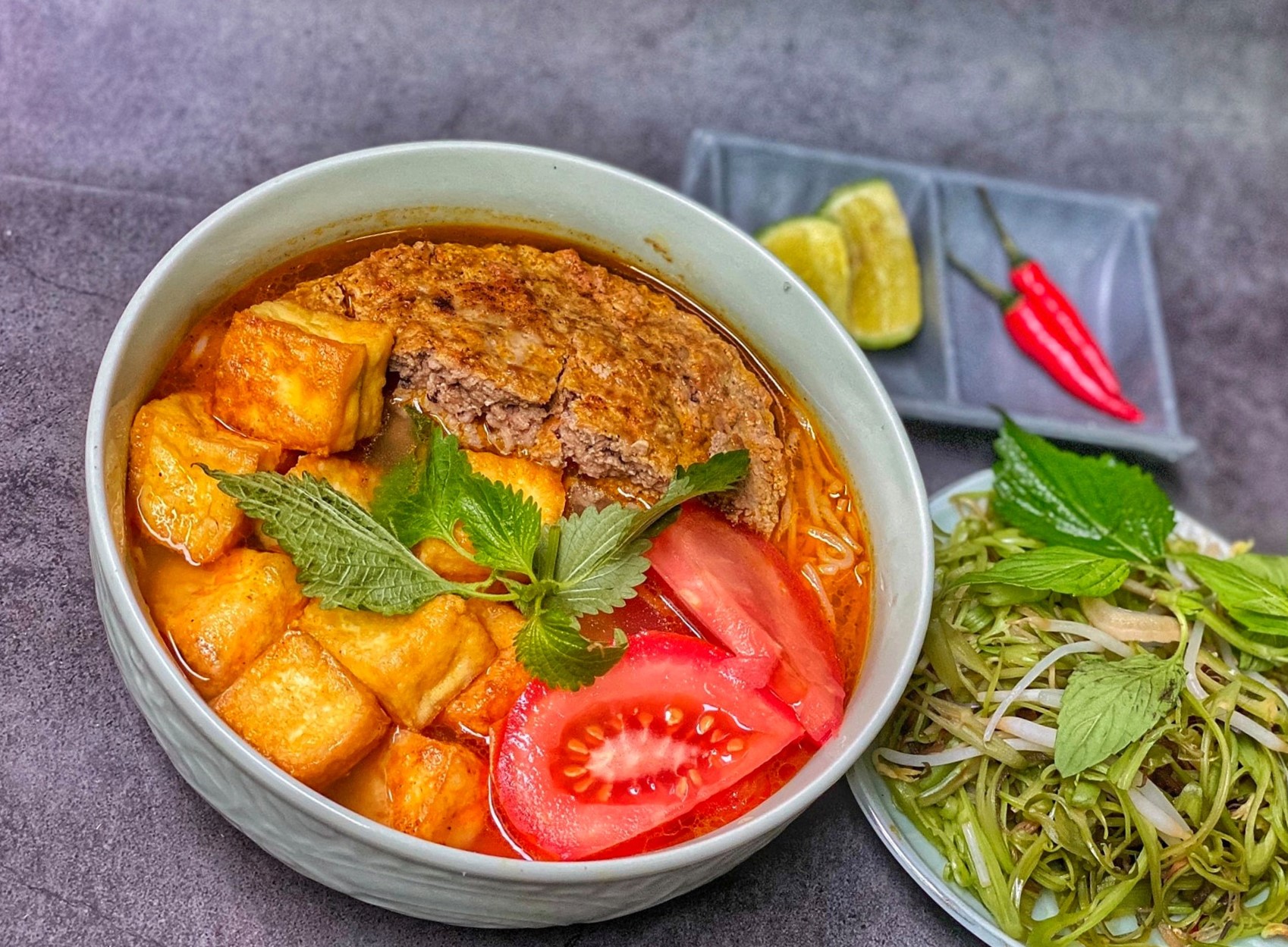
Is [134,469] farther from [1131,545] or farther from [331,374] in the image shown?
[1131,545]

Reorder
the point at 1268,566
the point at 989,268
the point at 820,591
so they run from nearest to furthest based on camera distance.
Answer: the point at 820,591, the point at 1268,566, the point at 989,268

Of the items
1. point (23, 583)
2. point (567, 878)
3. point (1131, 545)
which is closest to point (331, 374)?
point (23, 583)

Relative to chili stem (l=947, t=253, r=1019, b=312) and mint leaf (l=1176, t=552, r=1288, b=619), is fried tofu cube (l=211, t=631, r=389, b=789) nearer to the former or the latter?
mint leaf (l=1176, t=552, r=1288, b=619)

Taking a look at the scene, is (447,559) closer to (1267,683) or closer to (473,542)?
(473,542)

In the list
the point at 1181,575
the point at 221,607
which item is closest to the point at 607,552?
the point at 221,607

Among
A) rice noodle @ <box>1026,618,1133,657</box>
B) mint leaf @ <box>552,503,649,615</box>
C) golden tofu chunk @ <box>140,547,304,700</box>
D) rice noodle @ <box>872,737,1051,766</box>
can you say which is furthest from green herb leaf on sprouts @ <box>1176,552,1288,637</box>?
golden tofu chunk @ <box>140,547,304,700</box>
